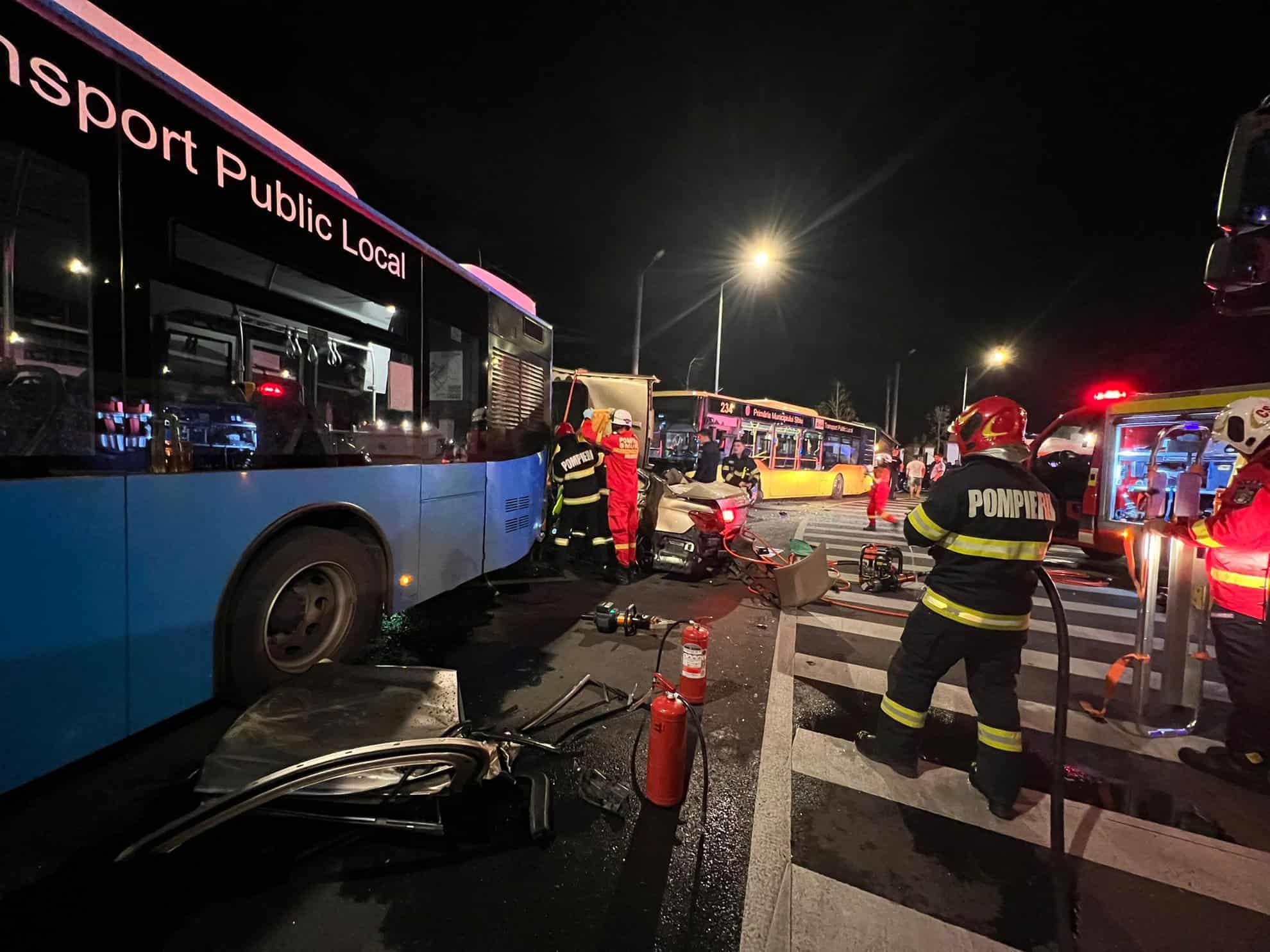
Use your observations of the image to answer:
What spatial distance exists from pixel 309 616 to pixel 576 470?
335cm

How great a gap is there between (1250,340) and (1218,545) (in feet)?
78.8

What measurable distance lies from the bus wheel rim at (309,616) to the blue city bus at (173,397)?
0.02m

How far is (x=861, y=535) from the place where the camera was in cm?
1137

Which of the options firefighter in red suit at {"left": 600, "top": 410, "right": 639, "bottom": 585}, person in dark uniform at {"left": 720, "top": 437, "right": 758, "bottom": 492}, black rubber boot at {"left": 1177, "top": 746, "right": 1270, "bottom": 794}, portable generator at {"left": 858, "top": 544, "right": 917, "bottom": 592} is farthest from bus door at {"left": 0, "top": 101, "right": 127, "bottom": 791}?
person in dark uniform at {"left": 720, "top": 437, "right": 758, "bottom": 492}

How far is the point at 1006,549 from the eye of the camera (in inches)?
104

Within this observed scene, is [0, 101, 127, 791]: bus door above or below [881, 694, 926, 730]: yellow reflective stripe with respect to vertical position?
above

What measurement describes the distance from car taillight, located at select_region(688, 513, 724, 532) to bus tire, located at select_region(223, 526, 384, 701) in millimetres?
3851

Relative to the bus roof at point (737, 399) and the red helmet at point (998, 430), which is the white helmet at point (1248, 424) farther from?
the bus roof at point (737, 399)

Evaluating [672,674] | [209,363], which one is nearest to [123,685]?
[209,363]

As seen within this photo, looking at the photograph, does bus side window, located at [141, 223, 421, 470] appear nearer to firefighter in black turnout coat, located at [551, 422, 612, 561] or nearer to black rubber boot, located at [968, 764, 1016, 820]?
firefighter in black turnout coat, located at [551, 422, 612, 561]

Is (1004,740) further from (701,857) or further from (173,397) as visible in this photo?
(173,397)

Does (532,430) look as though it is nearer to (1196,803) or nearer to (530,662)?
(530,662)

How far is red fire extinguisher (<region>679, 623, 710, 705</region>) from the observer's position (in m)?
3.26

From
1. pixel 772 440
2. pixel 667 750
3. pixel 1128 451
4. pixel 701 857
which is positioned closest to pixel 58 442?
pixel 667 750
